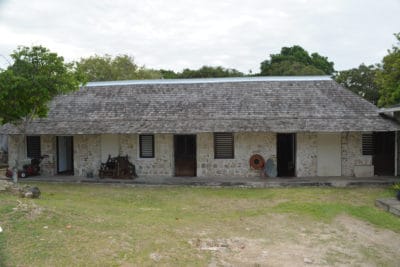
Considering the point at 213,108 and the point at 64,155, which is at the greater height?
the point at 213,108

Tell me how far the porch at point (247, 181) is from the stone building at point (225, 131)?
639mm

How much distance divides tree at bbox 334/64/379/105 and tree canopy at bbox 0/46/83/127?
24.8 m

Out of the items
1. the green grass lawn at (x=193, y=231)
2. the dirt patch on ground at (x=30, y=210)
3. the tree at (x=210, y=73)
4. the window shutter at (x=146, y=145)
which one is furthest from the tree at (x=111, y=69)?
the dirt patch on ground at (x=30, y=210)

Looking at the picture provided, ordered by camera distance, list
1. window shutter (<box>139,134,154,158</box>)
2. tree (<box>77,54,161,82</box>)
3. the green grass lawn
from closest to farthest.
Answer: the green grass lawn, window shutter (<box>139,134,154,158</box>), tree (<box>77,54,161,82</box>)

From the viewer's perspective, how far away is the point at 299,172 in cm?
1591

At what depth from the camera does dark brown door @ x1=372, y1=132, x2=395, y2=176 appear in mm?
15961

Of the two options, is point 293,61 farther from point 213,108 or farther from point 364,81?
point 213,108

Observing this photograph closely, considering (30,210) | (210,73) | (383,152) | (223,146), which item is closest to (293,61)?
(210,73)

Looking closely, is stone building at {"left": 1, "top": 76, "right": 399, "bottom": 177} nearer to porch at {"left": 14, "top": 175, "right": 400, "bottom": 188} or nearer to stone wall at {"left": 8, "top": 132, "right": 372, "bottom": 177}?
stone wall at {"left": 8, "top": 132, "right": 372, "bottom": 177}

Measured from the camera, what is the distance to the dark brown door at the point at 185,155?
1683cm

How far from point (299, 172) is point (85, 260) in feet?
37.8

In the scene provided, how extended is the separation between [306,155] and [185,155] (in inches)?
212

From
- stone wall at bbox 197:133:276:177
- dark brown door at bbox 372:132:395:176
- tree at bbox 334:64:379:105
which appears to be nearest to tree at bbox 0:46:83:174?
stone wall at bbox 197:133:276:177

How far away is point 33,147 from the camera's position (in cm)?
1791
